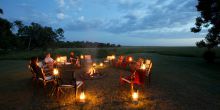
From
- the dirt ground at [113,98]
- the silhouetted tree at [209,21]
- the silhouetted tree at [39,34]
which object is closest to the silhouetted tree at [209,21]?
the silhouetted tree at [209,21]

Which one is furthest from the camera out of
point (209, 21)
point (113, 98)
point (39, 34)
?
point (39, 34)

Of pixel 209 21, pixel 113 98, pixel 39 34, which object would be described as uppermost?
pixel 209 21

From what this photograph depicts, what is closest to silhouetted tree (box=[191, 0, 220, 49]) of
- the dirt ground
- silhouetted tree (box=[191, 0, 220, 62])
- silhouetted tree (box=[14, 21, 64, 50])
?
silhouetted tree (box=[191, 0, 220, 62])

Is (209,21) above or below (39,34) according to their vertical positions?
above

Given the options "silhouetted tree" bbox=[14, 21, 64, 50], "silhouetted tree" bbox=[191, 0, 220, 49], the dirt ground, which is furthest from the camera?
"silhouetted tree" bbox=[14, 21, 64, 50]

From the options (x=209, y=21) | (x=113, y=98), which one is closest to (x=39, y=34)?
(x=209, y=21)

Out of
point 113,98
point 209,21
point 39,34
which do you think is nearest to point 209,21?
point 209,21

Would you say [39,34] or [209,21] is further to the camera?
[39,34]

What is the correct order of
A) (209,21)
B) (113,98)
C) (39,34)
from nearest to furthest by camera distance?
(113,98), (209,21), (39,34)

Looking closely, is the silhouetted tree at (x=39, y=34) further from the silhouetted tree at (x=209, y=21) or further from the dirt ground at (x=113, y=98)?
the silhouetted tree at (x=209, y=21)

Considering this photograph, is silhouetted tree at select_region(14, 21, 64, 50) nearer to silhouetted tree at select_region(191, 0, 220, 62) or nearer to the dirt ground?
the dirt ground

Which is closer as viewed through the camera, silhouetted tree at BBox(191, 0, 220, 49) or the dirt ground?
the dirt ground

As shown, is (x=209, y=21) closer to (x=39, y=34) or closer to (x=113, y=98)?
(x=113, y=98)

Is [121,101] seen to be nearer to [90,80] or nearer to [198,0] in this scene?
[90,80]
